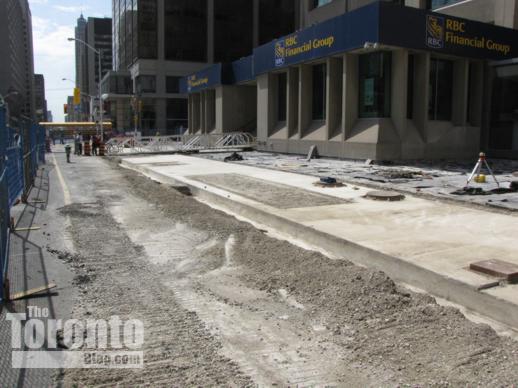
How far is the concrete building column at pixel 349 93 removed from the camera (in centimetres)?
2297

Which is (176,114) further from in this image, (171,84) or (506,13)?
(506,13)

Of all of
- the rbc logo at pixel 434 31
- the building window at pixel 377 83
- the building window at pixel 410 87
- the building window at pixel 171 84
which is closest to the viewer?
the rbc logo at pixel 434 31

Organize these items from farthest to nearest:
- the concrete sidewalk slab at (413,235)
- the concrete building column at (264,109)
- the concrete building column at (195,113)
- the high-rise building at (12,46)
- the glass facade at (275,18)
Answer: the high-rise building at (12,46) < the glass facade at (275,18) < the concrete building column at (195,113) < the concrete building column at (264,109) < the concrete sidewalk slab at (413,235)

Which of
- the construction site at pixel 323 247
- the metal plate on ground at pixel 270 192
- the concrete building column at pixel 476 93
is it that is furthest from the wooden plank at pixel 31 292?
the concrete building column at pixel 476 93

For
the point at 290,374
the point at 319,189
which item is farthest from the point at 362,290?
the point at 319,189

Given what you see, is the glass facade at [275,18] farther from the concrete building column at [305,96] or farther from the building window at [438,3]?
the concrete building column at [305,96]

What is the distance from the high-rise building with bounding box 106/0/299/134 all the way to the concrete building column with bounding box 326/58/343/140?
46343 millimetres

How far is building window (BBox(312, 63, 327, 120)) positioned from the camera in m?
26.3

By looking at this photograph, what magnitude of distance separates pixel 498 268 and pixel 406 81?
58.0 feet

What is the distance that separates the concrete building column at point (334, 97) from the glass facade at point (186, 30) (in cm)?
5106

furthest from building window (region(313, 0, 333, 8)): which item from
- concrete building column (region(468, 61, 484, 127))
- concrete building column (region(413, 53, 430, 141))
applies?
concrete building column (region(413, 53, 430, 141))

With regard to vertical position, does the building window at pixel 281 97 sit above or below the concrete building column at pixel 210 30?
below

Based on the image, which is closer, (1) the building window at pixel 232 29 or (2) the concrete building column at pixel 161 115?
(2) the concrete building column at pixel 161 115

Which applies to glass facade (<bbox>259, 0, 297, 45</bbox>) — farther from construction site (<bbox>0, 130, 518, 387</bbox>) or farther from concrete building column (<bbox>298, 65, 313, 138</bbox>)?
construction site (<bbox>0, 130, 518, 387</bbox>)
